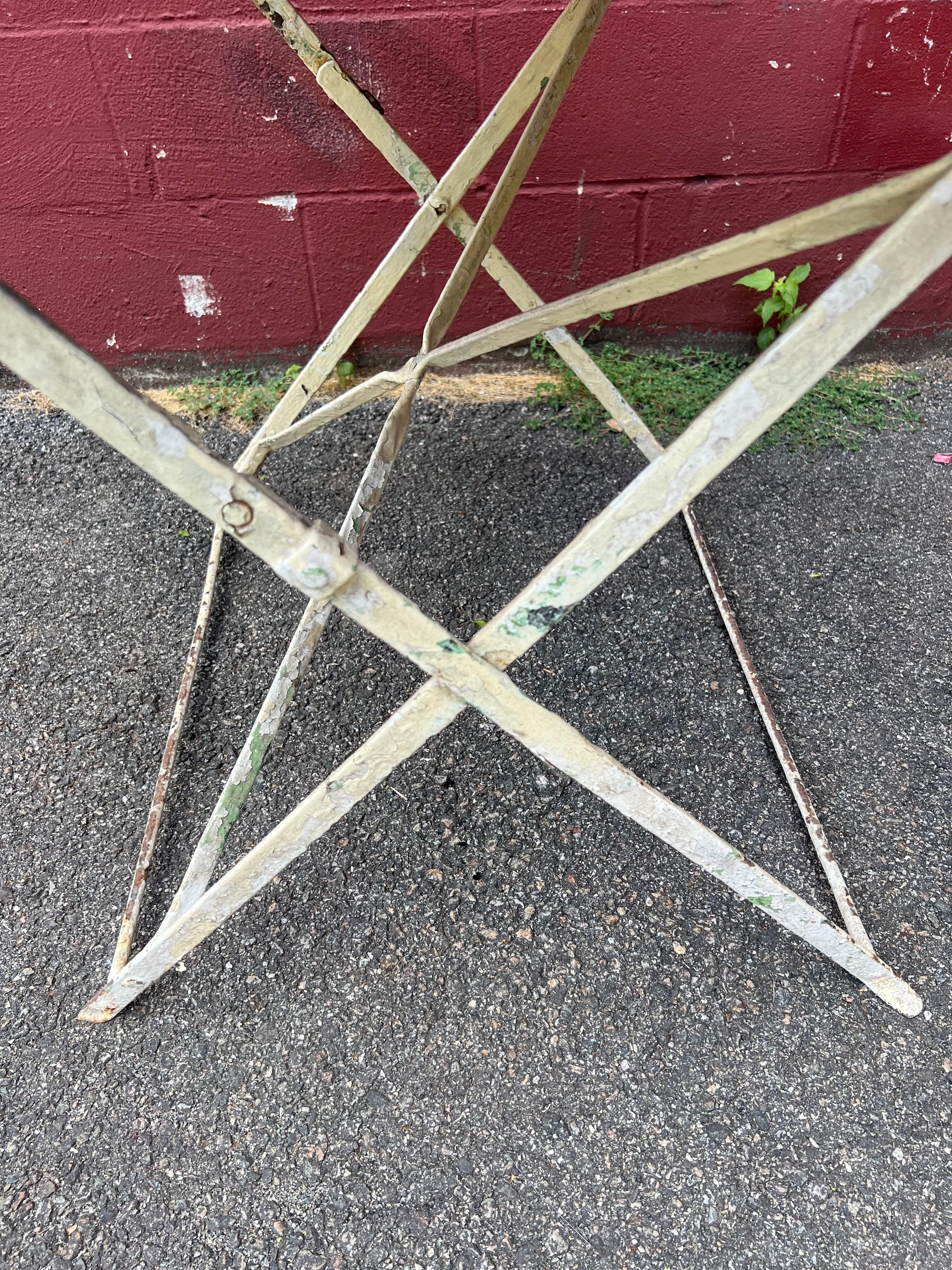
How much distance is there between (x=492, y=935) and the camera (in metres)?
1.57

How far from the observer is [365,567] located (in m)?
1.02

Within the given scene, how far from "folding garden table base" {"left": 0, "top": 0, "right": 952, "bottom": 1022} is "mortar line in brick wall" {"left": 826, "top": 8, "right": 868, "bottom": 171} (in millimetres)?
1386

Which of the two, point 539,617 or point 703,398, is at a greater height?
point 539,617

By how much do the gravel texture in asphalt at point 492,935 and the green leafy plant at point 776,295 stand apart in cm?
84

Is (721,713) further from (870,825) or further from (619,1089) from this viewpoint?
(619,1089)

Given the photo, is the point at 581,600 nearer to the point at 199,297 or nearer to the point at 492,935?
the point at 492,935

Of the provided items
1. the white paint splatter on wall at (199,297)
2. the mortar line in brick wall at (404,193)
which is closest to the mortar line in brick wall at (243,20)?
the mortar line in brick wall at (404,193)

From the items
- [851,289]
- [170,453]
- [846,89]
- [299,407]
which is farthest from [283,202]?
[851,289]

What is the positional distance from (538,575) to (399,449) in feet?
2.51

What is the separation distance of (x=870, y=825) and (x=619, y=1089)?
2.45 ft

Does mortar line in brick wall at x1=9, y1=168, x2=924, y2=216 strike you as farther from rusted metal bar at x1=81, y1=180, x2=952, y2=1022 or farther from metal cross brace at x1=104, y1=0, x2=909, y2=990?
rusted metal bar at x1=81, y1=180, x2=952, y2=1022

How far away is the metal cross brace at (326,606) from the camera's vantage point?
5.08ft

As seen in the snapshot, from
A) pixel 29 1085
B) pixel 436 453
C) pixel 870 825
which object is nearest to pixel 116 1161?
pixel 29 1085

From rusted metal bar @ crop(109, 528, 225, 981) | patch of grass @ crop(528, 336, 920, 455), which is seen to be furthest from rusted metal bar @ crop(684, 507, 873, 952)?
rusted metal bar @ crop(109, 528, 225, 981)
